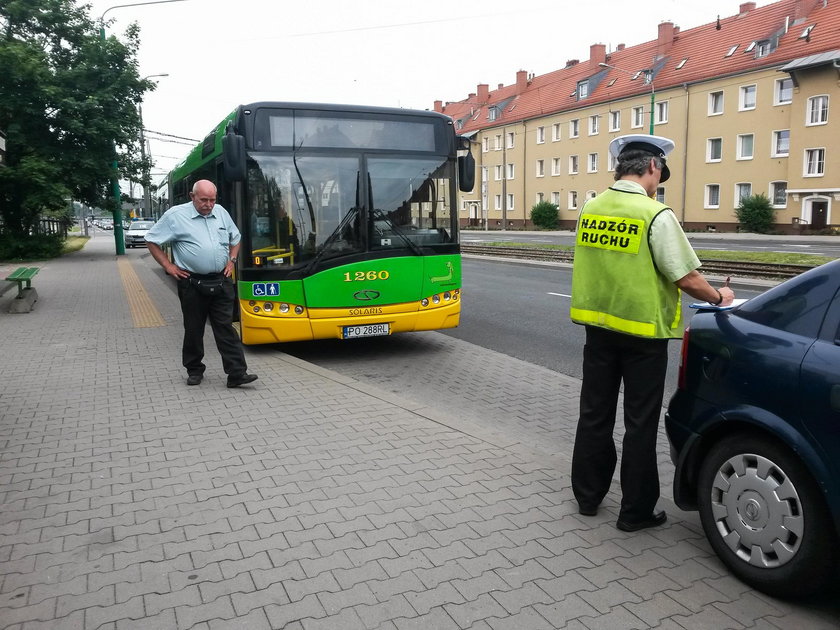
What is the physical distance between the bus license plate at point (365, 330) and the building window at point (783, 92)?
133ft

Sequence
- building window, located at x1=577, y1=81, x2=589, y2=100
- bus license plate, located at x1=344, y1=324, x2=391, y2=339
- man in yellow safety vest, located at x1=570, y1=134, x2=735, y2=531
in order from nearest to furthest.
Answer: man in yellow safety vest, located at x1=570, y1=134, x2=735, y2=531 → bus license plate, located at x1=344, y1=324, x2=391, y2=339 → building window, located at x1=577, y1=81, x2=589, y2=100

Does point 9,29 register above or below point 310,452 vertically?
above

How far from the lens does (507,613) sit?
2.95m

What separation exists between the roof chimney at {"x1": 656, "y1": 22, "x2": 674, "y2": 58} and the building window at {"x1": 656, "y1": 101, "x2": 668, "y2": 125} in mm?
5281

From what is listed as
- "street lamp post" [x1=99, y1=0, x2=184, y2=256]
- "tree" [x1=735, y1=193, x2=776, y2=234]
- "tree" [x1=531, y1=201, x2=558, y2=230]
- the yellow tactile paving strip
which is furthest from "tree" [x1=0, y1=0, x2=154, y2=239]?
"tree" [x1=531, y1=201, x2=558, y2=230]

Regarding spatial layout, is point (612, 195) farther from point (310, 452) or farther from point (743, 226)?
point (743, 226)

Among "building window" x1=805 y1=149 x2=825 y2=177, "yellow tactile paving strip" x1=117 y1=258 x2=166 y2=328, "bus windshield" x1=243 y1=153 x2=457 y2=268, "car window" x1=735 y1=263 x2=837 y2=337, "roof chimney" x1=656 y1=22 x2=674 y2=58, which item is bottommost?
"yellow tactile paving strip" x1=117 y1=258 x2=166 y2=328

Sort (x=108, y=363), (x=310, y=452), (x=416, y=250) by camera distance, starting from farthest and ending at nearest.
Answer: (x=416, y=250) → (x=108, y=363) → (x=310, y=452)

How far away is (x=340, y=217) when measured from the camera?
27.2 ft

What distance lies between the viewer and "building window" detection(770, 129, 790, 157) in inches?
1626

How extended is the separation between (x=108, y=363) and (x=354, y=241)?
A: 3040 millimetres

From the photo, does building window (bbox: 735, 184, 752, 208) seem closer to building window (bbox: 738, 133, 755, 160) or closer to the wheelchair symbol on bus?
building window (bbox: 738, 133, 755, 160)

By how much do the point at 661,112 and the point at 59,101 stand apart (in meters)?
38.5

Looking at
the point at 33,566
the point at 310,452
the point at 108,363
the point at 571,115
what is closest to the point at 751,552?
the point at 310,452
